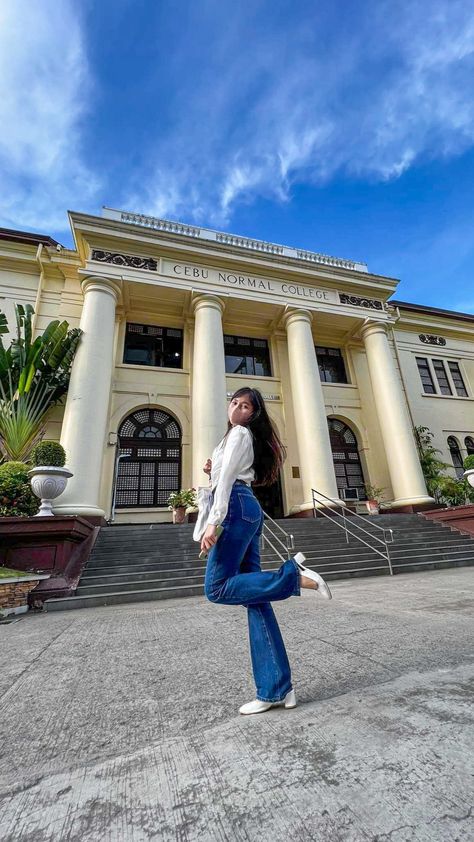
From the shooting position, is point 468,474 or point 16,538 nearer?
point 16,538

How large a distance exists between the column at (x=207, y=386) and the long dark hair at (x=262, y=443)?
9.69m

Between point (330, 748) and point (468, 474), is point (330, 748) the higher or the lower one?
the lower one

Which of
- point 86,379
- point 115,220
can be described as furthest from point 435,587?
point 115,220

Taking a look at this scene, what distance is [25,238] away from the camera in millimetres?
14992

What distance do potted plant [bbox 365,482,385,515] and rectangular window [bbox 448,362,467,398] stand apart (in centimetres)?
874

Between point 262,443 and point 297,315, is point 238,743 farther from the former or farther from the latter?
point 297,315

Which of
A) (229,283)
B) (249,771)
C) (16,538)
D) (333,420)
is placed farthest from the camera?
(333,420)

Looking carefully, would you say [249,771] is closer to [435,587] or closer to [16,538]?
[435,587]

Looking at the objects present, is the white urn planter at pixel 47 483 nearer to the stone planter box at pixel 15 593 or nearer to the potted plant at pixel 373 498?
the stone planter box at pixel 15 593

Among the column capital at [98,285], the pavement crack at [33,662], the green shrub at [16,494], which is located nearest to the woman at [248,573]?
the pavement crack at [33,662]

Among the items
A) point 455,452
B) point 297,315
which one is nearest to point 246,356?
point 297,315

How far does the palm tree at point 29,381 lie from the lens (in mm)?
10938

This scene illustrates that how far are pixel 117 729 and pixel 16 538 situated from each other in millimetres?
6294

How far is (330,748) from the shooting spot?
124cm
